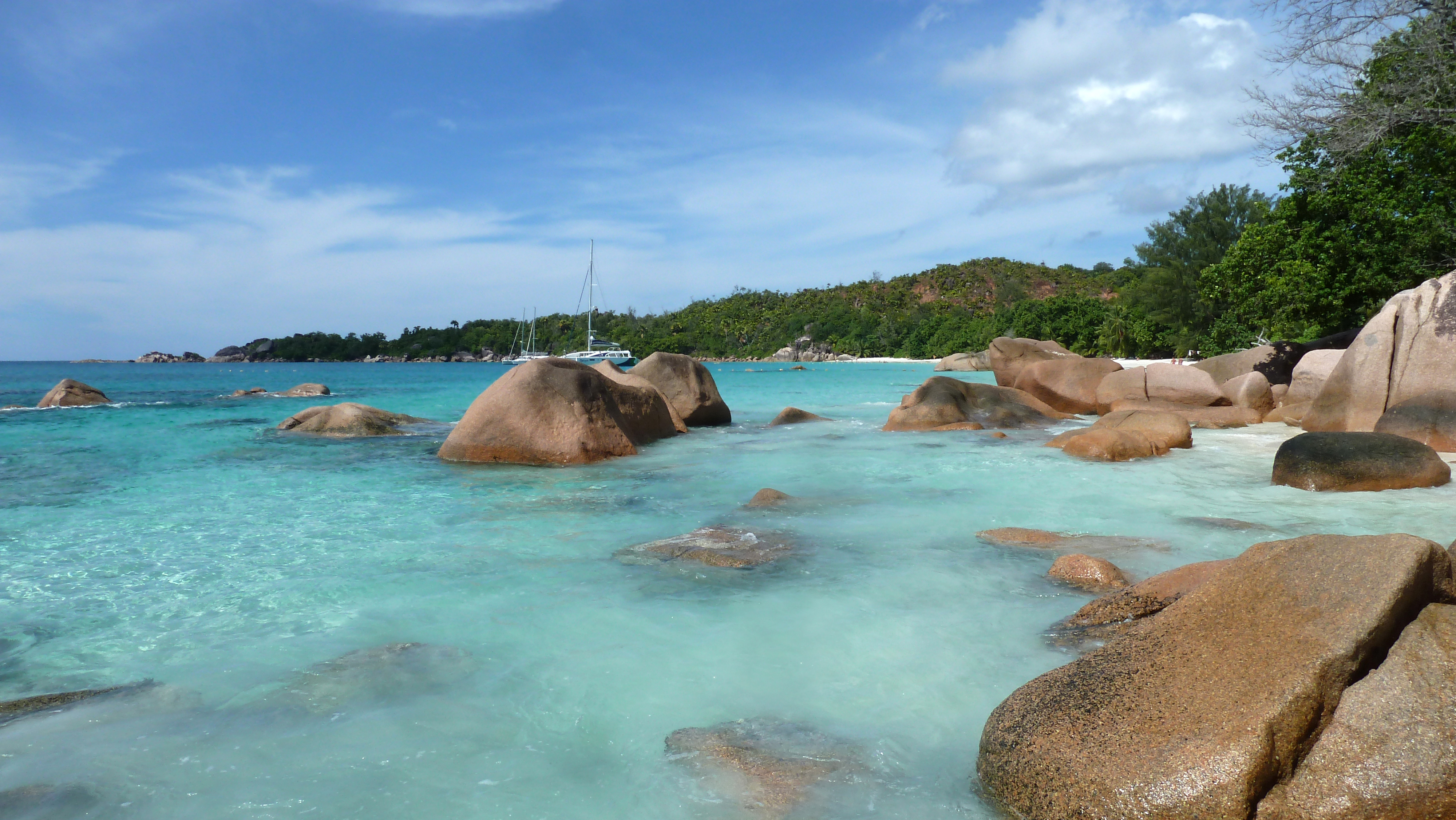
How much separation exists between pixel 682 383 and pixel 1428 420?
11519 millimetres

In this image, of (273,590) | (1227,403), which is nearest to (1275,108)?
(1227,403)

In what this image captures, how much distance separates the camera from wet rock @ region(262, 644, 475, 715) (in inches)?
147

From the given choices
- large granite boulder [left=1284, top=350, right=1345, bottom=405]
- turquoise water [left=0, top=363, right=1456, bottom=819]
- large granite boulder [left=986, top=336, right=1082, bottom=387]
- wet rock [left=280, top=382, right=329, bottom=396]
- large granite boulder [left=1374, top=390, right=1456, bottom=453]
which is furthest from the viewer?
wet rock [left=280, top=382, right=329, bottom=396]

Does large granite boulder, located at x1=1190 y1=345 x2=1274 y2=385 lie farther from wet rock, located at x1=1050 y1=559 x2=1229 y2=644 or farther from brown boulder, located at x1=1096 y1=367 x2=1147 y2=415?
wet rock, located at x1=1050 y1=559 x2=1229 y2=644

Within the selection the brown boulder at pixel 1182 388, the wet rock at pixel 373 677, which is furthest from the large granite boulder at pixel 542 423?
the brown boulder at pixel 1182 388

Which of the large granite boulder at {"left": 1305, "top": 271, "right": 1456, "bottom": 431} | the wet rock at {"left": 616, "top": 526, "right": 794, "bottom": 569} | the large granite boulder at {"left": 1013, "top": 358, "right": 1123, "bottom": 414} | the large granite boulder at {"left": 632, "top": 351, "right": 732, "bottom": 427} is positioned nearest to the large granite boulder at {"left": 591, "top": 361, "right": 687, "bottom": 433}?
the large granite boulder at {"left": 632, "top": 351, "right": 732, "bottom": 427}

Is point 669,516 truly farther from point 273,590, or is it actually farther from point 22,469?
point 22,469

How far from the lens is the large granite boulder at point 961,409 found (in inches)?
596

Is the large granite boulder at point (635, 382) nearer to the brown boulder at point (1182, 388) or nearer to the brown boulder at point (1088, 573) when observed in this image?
the brown boulder at point (1088, 573)

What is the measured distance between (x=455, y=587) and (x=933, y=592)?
319 centimetres

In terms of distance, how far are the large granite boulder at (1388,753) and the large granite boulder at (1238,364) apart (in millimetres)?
→ 17411

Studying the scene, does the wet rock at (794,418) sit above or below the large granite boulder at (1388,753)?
below

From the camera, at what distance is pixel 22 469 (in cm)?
1151

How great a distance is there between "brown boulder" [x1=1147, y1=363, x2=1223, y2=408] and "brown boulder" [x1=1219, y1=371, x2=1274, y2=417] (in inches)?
10.5
